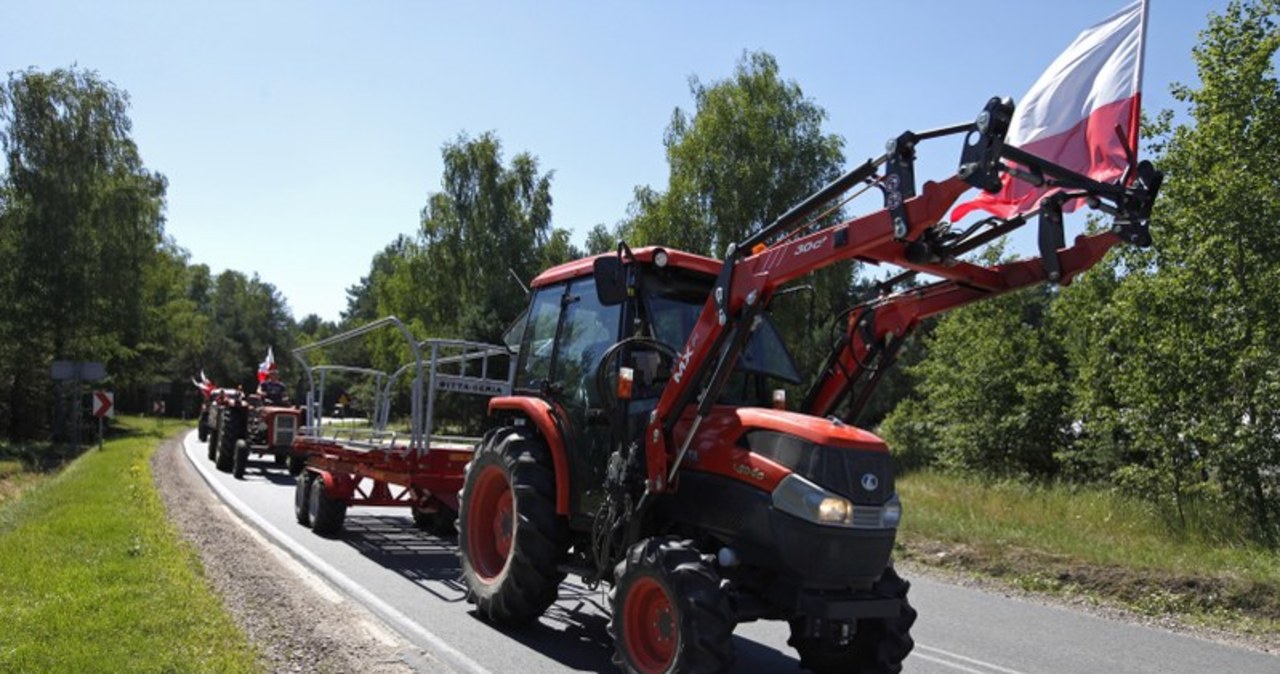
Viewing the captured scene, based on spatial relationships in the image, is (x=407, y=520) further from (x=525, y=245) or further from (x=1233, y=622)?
(x=525, y=245)

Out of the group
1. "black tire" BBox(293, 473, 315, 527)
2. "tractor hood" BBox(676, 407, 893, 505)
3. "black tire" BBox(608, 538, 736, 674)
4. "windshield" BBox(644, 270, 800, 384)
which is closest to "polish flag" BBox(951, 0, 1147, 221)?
"tractor hood" BBox(676, 407, 893, 505)

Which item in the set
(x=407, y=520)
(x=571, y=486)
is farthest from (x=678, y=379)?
(x=407, y=520)

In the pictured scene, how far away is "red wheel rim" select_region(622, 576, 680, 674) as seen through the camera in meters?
5.30

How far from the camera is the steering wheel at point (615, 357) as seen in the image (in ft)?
20.1

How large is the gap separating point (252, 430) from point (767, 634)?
51.4ft

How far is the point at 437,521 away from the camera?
37.7 feet

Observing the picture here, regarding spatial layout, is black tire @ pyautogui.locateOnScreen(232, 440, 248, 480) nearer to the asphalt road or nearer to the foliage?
the asphalt road

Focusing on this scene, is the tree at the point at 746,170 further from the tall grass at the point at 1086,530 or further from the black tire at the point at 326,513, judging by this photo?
the black tire at the point at 326,513

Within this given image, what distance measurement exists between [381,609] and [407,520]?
5349 mm

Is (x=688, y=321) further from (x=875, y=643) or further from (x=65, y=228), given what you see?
(x=65, y=228)

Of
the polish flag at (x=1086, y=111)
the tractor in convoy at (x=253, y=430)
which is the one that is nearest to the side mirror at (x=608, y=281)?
the polish flag at (x=1086, y=111)

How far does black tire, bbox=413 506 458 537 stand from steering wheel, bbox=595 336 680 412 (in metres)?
5.57

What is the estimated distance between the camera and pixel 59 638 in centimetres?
597

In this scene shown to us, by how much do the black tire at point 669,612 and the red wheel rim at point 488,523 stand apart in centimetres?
217
